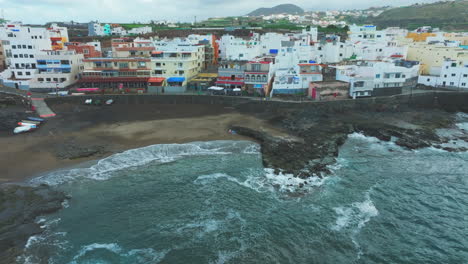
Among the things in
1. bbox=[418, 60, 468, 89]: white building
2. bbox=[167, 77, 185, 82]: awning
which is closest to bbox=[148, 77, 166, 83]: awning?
bbox=[167, 77, 185, 82]: awning

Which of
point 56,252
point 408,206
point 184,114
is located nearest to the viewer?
point 56,252

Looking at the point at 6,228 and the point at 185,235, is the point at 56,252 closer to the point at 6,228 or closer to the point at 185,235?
the point at 6,228

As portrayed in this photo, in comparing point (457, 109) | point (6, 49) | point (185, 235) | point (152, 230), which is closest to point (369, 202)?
point (185, 235)

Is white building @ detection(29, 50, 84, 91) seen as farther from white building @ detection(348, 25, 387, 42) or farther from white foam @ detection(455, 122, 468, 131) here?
white building @ detection(348, 25, 387, 42)

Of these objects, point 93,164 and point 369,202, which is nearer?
point 369,202

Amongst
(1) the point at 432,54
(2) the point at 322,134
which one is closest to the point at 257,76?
(2) the point at 322,134

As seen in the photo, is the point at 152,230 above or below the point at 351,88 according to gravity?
below

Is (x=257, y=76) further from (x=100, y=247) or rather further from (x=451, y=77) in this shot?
(x=100, y=247)

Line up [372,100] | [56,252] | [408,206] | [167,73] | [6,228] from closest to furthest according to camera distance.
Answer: [56,252]
[6,228]
[408,206]
[372,100]
[167,73]

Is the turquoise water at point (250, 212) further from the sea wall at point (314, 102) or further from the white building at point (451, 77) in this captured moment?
the white building at point (451, 77)
